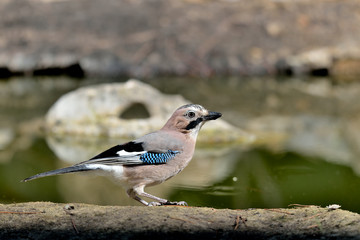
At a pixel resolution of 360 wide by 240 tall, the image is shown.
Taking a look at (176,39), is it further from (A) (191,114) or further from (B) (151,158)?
(B) (151,158)

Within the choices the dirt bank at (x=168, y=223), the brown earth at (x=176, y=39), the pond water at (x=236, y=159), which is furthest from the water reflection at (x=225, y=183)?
the brown earth at (x=176, y=39)

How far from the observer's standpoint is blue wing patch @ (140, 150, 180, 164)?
3.10 m

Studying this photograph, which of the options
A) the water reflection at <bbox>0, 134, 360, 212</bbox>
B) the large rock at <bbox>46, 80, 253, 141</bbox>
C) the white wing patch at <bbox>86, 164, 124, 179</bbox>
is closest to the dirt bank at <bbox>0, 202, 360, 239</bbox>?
the white wing patch at <bbox>86, 164, 124, 179</bbox>

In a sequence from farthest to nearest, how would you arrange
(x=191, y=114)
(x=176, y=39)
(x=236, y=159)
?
(x=176, y=39) < (x=236, y=159) < (x=191, y=114)

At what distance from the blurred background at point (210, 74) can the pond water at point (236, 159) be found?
25mm

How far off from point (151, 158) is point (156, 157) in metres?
0.03

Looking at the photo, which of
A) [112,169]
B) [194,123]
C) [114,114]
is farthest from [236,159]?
[112,169]

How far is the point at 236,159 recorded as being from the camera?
541cm

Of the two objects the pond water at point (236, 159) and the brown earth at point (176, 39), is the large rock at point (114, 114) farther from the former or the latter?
the brown earth at point (176, 39)

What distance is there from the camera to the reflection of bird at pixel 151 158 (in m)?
3.08

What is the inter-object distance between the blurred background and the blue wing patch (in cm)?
162

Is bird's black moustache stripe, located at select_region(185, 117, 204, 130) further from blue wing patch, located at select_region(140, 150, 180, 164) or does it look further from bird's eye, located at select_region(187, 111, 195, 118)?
blue wing patch, located at select_region(140, 150, 180, 164)

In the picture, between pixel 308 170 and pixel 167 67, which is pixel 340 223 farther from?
pixel 167 67

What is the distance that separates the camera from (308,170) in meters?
5.05
